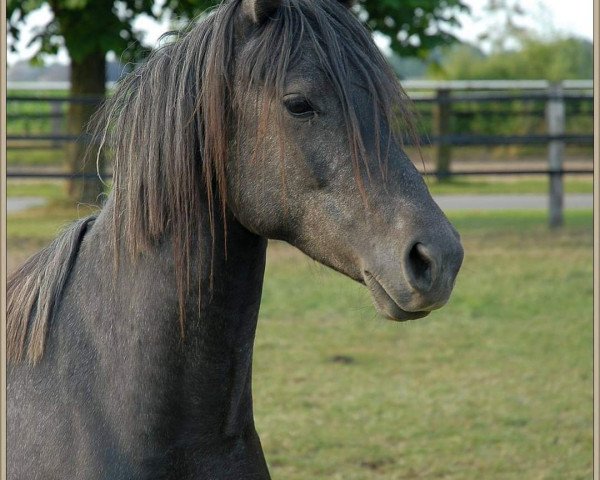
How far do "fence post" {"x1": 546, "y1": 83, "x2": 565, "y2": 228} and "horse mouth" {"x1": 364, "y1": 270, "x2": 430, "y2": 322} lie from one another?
9512 millimetres

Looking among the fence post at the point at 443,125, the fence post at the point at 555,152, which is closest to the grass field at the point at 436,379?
the fence post at the point at 555,152

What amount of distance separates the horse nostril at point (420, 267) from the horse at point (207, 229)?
0.07 m

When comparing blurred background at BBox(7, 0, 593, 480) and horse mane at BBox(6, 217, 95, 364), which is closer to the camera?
horse mane at BBox(6, 217, 95, 364)

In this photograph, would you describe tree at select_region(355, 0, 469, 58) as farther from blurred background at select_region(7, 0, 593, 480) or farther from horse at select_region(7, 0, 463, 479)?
horse at select_region(7, 0, 463, 479)

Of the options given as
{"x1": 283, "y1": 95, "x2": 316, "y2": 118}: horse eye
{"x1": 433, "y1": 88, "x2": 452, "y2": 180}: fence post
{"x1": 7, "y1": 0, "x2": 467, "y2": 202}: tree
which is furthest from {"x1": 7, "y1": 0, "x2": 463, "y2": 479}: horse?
{"x1": 433, "y1": 88, "x2": 452, "y2": 180}: fence post

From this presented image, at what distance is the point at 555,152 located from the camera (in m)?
11.5

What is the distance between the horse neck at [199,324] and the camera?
2139 mm

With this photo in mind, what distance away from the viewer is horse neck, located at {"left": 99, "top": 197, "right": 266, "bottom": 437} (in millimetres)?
2139

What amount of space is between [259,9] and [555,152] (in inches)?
396

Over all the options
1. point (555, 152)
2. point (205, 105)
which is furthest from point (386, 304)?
point (555, 152)

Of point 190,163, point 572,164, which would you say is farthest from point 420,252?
point 572,164

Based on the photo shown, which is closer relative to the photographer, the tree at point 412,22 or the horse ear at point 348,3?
the horse ear at point 348,3

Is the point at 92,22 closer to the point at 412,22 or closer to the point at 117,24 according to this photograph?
the point at 117,24

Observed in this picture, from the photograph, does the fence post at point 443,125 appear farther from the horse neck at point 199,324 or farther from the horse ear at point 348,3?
the horse neck at point 199,324
